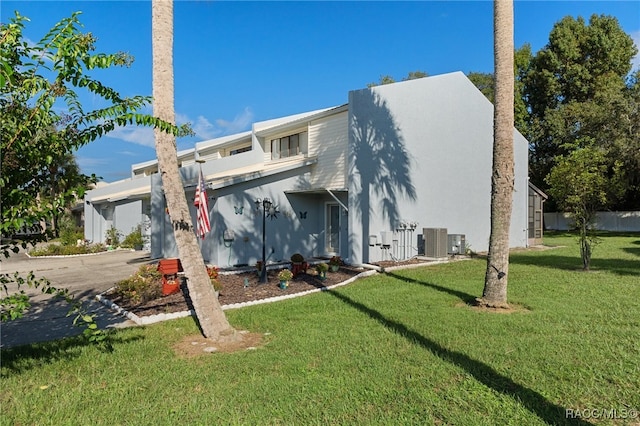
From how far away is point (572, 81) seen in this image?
1425 inches

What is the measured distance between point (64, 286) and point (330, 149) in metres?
10.3

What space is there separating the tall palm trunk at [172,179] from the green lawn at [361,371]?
0.79 meters

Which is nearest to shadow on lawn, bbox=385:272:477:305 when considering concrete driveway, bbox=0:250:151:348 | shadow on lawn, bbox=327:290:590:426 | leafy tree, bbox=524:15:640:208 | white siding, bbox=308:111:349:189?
shadow on lawn, bbox=327:290:590:426

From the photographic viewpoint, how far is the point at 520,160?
21219 mm

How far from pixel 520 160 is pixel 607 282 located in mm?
12245

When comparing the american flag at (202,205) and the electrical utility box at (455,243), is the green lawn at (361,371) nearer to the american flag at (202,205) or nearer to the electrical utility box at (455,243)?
the american flag at (202,205)

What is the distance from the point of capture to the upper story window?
18672mm

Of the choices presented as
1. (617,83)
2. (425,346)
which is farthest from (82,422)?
(617,83)

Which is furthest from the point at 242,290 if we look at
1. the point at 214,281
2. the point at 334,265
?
the point at 334,265

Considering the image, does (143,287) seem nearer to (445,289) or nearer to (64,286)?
(64,286)

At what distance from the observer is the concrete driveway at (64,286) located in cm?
738

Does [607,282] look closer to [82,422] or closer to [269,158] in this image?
[82,422]

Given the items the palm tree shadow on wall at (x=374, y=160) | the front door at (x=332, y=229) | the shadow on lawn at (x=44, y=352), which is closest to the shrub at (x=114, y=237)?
the front door at (x=332, y=229)

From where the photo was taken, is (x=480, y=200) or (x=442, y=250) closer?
(x=442, y=250)
